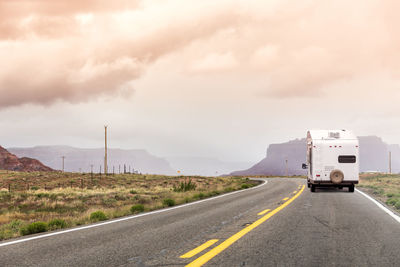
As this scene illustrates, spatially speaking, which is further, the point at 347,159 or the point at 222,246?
the point at 347,159

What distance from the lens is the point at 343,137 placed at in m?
20.8

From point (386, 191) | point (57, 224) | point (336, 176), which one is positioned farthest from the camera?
point (386, 191)

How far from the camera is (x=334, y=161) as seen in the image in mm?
20359

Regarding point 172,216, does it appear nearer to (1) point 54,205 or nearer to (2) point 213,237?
(2) point 213,237

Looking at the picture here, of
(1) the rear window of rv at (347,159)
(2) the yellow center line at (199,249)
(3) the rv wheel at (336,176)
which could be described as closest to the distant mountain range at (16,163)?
(3) the rv wheel at (336,176)

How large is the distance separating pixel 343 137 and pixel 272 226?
13.9 meters

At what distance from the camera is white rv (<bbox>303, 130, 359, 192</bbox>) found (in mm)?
20312

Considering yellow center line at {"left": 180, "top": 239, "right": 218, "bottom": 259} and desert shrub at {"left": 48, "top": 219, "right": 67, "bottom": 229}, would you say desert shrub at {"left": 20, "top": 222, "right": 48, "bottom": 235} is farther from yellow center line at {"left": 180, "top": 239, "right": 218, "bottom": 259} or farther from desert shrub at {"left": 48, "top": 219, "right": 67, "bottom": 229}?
yellow center line at {"left": 180, "top": 239, "right": 218, "bottom": 259}

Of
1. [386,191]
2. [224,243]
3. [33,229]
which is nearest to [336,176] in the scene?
[386,191]

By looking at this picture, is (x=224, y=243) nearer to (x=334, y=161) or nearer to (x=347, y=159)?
(x=334, y=161)

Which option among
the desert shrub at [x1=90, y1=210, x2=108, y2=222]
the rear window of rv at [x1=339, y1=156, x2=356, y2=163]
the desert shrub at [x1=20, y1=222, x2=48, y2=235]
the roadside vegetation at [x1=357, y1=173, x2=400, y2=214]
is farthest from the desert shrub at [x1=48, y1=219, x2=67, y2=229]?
the rear window of rv at [x1=339, y1=156, x2=356, y2=163]

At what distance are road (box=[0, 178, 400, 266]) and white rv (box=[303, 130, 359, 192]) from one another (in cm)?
1067

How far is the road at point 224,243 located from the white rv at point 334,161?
10.7 m

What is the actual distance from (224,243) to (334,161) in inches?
608
